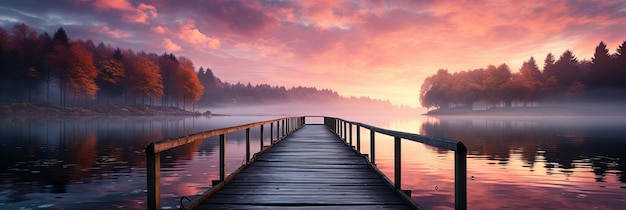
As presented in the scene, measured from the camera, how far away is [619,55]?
96625 mm

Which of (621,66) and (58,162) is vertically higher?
(621,66)

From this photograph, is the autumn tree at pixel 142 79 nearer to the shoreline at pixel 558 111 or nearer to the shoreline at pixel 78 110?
the shoreline at pixel 78 110

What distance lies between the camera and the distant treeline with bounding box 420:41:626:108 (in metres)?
91.6

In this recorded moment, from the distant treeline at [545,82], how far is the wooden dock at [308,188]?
8917 cm

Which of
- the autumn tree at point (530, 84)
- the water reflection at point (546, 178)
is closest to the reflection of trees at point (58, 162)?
the water reflection at point (546, 178)

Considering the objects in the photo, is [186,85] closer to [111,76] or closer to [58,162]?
[111,76]

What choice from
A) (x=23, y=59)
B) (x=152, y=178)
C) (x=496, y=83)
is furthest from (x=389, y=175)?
(x=496, y=83)

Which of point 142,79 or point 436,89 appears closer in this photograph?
point 142,79

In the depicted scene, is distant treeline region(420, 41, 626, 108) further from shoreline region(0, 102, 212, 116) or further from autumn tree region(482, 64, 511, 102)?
shoreline region(0, 102, 212, 116)

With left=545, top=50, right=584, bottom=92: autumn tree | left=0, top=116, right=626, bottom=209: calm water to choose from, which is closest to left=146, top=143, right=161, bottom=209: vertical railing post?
left=0, top=116, right=626, bottom=209: calm water

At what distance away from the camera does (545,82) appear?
3883 inches

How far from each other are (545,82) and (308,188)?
107m

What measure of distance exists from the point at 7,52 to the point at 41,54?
206 inches

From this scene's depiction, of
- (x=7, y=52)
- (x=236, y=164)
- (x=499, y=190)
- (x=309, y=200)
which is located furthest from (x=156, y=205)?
(x=7, y=52)
